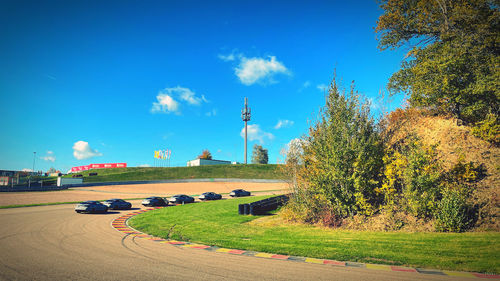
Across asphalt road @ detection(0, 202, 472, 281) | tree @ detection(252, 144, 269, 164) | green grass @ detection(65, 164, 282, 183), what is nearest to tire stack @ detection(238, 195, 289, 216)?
asphalt road @ detection(0, 202, 472, 281)

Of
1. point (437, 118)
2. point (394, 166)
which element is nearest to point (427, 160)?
point (394, 166)

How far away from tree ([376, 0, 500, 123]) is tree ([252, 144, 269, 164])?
9859cm

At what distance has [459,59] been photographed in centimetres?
1544

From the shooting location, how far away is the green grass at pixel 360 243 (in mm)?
8289

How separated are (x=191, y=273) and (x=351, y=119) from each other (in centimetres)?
1300

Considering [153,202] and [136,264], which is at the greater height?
[136,264]

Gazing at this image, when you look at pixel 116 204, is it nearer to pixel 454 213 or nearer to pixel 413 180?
pixel 413 180

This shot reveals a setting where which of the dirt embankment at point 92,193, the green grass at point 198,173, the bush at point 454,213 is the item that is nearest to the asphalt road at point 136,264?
the bush at point 454,213

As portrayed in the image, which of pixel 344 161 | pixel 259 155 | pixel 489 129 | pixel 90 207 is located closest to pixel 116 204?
pixel 90 207

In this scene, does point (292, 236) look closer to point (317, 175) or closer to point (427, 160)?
point (317, 175)

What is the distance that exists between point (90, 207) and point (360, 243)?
22.8 meters

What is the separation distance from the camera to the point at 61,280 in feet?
22.7

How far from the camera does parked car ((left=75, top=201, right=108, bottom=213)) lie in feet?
73.1

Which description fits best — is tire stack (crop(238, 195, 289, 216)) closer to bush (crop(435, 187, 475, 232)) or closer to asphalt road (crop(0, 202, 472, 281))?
asphalt road (crop(0, 202, 472, 281))
